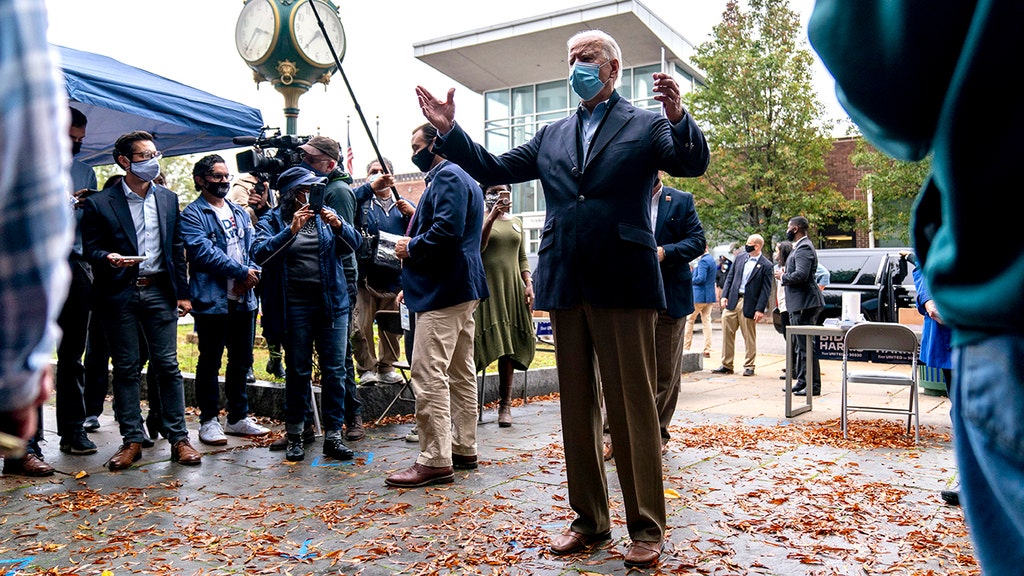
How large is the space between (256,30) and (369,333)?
3.23 meters

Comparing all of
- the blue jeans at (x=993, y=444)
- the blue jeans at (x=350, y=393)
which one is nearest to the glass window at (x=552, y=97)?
the blue jeans at (x=350, y=393)

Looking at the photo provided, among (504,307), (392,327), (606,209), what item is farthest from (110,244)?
(606,209)

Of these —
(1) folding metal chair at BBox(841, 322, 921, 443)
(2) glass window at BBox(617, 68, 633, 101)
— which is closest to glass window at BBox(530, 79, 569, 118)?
(2) glass window at BBox(617, 68, 633, 101)

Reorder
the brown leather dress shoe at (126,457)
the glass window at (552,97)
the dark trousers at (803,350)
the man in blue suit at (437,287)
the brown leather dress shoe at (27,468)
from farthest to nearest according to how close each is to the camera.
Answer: the glass window at (552,97), the dark trousers at (803,350), the brown leather dress shoe at (126,457), the brown leather dress shoe at (27,468), the man in blue suit at (437,287)

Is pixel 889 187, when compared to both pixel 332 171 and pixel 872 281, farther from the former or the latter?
pixel 332 171

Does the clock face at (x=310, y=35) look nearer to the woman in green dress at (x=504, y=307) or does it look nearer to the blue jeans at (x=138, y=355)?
the woman in green dress at (x=504, y=307)

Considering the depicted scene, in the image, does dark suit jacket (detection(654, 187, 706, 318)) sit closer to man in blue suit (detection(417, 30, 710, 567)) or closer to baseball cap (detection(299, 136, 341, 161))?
man in blue suit (detection(417, 30, 710, 567))

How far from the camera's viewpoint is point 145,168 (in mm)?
5668

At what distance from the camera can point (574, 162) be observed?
3.86m

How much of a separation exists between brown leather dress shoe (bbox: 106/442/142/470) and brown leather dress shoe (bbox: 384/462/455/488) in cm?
184

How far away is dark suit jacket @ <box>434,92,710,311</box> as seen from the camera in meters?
3.68

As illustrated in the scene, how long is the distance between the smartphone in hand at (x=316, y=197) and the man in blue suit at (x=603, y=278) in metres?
2.17

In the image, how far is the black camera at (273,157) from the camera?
6375 millimetres

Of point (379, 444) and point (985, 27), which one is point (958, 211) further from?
point (379, 444)
